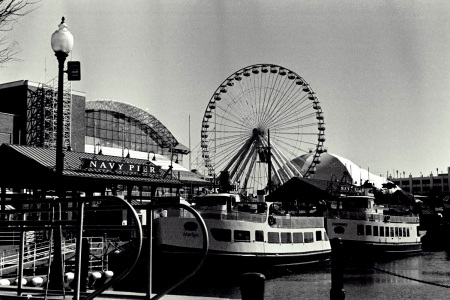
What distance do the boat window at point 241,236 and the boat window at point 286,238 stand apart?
3633mm

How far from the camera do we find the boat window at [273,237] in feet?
120

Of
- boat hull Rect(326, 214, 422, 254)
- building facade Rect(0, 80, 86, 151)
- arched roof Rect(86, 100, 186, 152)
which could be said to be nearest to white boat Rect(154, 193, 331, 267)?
boat hull Rect(326, 214, 422, 254)

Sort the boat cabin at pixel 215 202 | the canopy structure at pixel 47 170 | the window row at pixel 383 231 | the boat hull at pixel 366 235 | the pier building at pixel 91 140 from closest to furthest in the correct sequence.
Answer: the canopy structure at pixel 47 170 < the pier building at pixel 91 140 < the boat cabin at pixel 215 202 < the boat hull at pixel 366 235 < the window row at pixel 383 231

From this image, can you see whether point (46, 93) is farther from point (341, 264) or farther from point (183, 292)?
point (341, 264)

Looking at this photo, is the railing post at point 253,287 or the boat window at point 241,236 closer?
the railing post at point 253,287

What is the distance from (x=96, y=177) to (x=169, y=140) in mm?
85589

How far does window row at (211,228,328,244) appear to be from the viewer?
33.8 meters

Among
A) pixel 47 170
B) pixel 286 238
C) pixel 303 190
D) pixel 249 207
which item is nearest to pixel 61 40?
pixel 47 170

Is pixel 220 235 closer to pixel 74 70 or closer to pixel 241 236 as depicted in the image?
pixel 241 236

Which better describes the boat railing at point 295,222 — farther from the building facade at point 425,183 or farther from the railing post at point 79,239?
the building facade at point 425,183

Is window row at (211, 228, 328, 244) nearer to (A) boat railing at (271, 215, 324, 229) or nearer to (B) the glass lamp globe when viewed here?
(A) boat railing at (271, 215, 324, 229)

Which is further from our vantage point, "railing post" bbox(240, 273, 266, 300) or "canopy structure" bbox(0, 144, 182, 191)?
"canopy structure" bbox(0, 144, 182, 191)

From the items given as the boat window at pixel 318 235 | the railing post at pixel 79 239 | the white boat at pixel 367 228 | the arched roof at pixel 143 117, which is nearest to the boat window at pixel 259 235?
the boat window at pixel 318 235

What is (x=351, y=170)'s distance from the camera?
14175 cm
